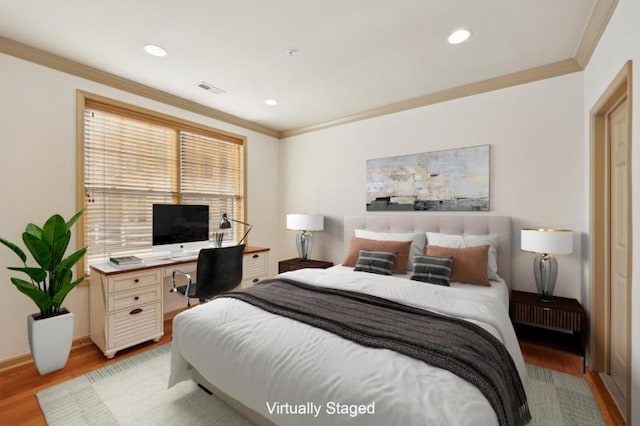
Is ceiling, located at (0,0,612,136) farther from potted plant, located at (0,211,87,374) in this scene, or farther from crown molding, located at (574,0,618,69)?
potted plant, located at (0,211,87,374)

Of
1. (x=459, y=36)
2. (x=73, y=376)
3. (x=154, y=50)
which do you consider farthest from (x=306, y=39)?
(x=73, y=376)

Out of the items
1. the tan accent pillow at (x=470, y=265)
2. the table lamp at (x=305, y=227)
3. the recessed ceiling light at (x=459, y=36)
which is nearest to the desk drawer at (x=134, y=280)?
the table lamp at (x=305, y=227)

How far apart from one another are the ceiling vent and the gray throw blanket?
2.27m

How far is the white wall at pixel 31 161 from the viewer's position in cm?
229

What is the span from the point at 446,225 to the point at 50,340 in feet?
12.1

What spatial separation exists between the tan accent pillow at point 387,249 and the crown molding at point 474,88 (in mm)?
1666

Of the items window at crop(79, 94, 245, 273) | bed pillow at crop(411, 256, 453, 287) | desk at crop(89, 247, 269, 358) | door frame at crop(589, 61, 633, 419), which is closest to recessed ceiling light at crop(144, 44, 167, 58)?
window at crop(79, 94, 245, 273)

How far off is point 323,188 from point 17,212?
3187mm

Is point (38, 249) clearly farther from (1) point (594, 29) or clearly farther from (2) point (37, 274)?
(1) point (594, 29)

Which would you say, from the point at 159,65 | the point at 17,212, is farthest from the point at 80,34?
the point at 17,212

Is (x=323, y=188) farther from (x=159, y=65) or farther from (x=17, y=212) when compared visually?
(x=17, y=212)

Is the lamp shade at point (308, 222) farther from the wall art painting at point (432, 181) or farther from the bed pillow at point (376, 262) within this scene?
the bed pillow at point (376, 262)

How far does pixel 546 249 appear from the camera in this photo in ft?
7.67

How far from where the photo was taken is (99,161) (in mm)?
2842
